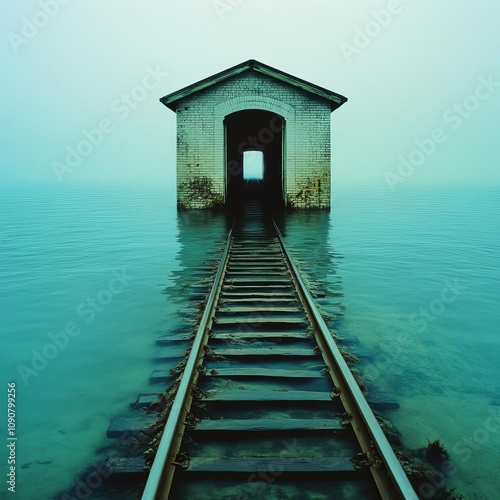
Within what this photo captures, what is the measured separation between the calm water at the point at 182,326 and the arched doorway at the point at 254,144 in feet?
32.0

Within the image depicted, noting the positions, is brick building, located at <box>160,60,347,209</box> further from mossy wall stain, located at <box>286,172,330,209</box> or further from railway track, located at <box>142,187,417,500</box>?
railway track, located at <box>142,187,417,500</box>

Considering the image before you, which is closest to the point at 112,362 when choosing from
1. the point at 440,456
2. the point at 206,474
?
the point at 206,474

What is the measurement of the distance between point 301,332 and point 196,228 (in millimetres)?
9629

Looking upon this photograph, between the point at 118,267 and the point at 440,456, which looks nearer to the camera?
the point at 440,456

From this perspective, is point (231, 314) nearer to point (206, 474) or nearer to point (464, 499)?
point (206, 474)

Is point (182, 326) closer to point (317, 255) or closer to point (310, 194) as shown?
point (317, 255)

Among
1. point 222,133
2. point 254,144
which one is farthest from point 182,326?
point 254,144

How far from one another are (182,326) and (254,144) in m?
24.2

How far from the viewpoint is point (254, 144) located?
28.9 m

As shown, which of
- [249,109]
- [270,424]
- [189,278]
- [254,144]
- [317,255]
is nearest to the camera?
[270,424]

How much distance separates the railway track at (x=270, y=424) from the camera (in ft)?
9.02

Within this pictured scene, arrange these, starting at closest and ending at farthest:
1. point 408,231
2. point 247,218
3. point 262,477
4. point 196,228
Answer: point 262,477 → point 196,228 → point 408,231 → point 247,218

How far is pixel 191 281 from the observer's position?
26.8 feet

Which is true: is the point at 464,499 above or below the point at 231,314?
below
